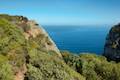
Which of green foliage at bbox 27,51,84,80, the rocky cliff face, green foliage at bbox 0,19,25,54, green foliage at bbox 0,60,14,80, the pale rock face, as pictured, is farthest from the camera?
the rocky cliff face

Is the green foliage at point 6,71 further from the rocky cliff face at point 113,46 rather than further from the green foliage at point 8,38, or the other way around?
the rocky cliff face at point 113,46

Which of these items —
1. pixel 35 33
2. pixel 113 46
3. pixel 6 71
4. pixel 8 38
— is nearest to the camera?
pixel 6 71

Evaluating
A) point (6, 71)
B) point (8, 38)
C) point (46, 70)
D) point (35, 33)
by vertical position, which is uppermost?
point (35, 33)

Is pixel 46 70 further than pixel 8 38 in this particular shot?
No

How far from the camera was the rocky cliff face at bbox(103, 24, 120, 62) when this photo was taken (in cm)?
10444

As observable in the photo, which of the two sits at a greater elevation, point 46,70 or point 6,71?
point 6,71

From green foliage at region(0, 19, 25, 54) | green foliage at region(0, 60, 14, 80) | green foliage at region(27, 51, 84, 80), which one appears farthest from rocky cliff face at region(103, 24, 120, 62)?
green foliage at region(0, 60, 14, 80)

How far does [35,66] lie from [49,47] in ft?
39.3

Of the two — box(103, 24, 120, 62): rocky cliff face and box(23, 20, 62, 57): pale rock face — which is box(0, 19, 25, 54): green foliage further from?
box(103, 24, 120, 62): rocky cliff face

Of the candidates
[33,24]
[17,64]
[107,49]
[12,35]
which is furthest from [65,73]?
[107,49]

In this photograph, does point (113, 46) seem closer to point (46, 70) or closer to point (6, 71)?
point (46, 70)

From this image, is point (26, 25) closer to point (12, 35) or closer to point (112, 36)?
point (12, 35)

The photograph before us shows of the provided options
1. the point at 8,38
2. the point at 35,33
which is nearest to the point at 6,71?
the point at 8,38

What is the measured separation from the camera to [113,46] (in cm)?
10875
